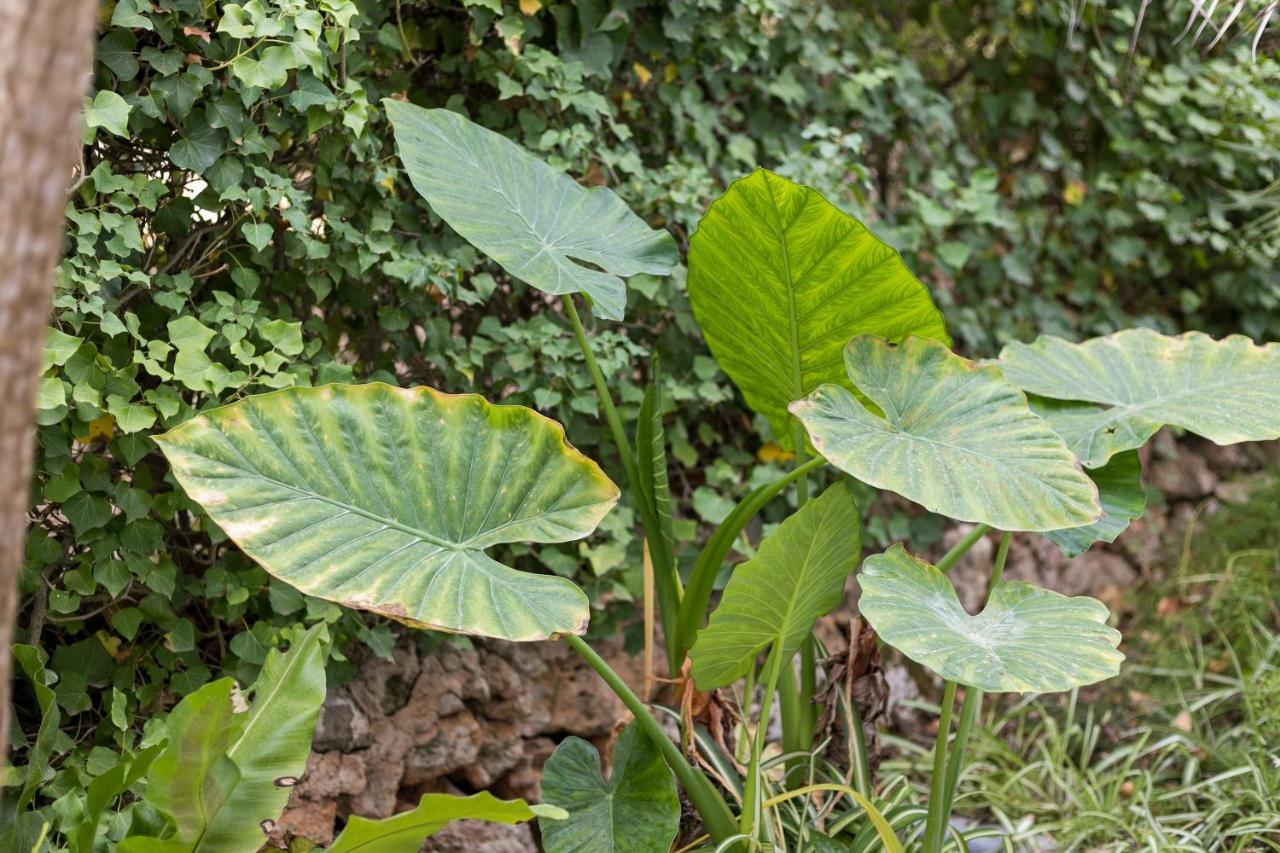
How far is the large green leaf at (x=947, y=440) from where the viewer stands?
146 centimetres

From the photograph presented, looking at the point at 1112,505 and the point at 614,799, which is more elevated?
the point at 1112,505

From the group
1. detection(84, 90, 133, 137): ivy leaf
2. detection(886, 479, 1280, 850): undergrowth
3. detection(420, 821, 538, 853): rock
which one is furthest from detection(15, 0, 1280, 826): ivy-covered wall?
detection(886, 479, 1280, 850): undergrowth

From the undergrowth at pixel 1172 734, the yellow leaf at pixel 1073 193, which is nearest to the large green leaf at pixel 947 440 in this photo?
the undergrowth at pixel 1172 734

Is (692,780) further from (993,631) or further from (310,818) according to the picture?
(310,818)

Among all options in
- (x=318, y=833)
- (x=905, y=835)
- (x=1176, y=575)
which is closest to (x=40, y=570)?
(x=318, y=833)

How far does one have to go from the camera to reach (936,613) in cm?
144

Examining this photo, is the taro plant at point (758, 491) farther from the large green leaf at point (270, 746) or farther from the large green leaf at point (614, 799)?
the large green leaf at point (270, 746)

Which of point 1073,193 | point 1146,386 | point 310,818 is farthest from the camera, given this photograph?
point 1073,193

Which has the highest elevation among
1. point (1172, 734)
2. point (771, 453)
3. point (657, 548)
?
point (657, 548)

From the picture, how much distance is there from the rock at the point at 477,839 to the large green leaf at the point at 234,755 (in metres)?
0.72

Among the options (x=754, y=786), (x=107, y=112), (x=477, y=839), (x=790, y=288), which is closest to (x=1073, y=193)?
(x=790, y=288)

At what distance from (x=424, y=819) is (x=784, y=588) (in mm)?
589

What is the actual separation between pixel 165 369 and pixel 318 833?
0.84 metres

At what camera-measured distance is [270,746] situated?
1.37m
